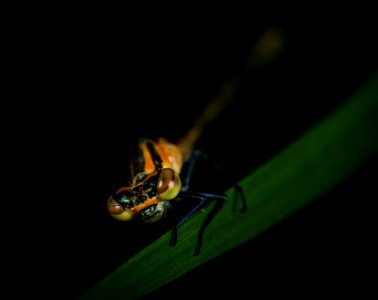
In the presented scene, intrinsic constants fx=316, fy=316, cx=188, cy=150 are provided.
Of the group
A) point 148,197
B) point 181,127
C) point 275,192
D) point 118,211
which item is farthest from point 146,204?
point 181,127

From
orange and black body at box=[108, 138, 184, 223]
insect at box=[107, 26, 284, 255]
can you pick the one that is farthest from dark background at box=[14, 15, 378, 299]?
orange and black body at box=[108, 138, 184, 223]

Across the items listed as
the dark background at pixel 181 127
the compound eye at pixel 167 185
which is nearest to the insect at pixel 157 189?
the compound eye at pixel 167 185

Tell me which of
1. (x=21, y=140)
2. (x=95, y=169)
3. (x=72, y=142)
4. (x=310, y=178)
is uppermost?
(x=21, y=140)

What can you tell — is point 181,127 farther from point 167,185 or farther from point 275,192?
point 275,192

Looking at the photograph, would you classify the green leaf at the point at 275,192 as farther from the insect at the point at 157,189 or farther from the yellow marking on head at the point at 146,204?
the yellow marking on head at the point at 146,204

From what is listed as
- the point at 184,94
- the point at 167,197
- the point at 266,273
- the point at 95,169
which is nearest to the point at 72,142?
the point at 95,169

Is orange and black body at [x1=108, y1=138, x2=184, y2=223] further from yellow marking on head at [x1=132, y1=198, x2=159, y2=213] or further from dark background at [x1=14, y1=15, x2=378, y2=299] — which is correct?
dark background at [x1=14, y1=15, x2=378, y2=299]

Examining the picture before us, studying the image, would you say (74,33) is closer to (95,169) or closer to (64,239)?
(95,169)

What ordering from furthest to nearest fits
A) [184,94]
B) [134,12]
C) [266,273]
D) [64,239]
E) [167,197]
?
1. [184,94]
2. [134,12]
3. [64,239]
4. [266,273]
5. [167,197]
